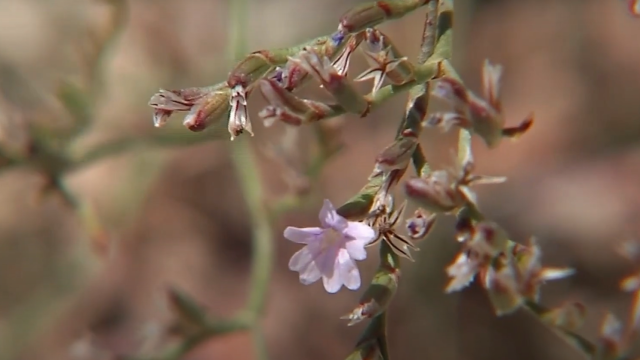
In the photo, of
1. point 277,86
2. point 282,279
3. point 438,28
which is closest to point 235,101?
point 277,86

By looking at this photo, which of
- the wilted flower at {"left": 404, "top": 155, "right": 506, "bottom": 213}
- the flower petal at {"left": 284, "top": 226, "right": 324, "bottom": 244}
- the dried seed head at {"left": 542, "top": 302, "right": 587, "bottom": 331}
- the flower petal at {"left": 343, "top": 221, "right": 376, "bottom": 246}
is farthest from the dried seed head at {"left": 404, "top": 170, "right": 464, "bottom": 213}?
the dried seed head at {"left": 542, "top": 302, "right": 587, "bottom": 331}

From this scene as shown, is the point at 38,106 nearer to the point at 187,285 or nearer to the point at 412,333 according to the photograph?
the point at 187,285

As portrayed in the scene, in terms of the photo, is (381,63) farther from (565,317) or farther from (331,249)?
(565,317)

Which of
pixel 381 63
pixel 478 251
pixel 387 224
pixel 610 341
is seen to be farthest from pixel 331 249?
pixel 610 341

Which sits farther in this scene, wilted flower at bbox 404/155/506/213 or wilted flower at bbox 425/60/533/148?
wilted flower at bbox 425/60/533/148

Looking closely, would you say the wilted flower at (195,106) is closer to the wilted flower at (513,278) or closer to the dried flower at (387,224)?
the dried flower at (387,224)

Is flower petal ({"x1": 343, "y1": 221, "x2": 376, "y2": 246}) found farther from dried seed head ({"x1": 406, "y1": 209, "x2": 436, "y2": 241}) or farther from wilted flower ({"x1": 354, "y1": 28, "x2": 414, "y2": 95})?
wilted flower ({"x1": 354, "y1": 28, "x2": 414, "y2": 95})

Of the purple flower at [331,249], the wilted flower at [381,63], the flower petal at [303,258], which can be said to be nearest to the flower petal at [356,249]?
the purple flower at [331,249]
